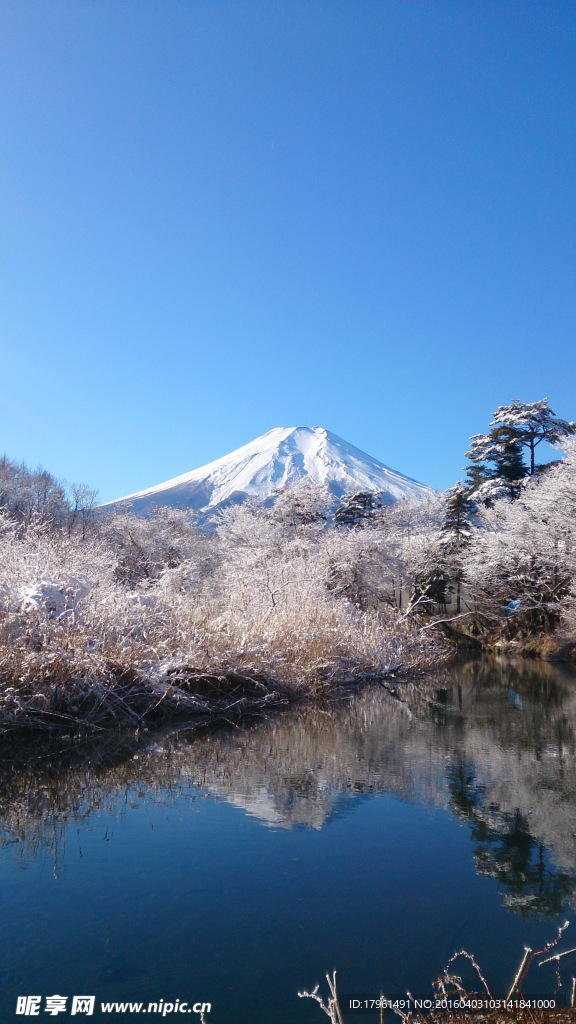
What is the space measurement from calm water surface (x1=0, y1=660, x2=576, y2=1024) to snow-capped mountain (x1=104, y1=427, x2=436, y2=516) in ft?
275

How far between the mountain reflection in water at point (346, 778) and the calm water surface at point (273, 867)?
0.08 feet

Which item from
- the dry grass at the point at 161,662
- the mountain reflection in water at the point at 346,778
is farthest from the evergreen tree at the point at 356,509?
the mountain reflection in water at the point at 346,778

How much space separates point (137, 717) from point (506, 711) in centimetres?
569

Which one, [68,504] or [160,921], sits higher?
[68,504]

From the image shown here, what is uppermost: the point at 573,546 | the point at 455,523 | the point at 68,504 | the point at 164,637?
the point at 68,504

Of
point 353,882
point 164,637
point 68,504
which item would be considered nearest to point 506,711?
point 164,637

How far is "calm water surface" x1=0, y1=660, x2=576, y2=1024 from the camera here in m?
2.78

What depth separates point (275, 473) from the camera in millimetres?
109812

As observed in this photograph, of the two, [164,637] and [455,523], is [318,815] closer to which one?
[164,637]

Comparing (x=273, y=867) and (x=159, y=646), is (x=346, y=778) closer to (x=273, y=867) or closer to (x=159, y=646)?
(x=273, y=867)

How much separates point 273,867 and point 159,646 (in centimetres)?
476

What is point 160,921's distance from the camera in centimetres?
321

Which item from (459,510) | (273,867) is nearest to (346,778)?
(273,867)

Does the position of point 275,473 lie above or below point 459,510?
above
